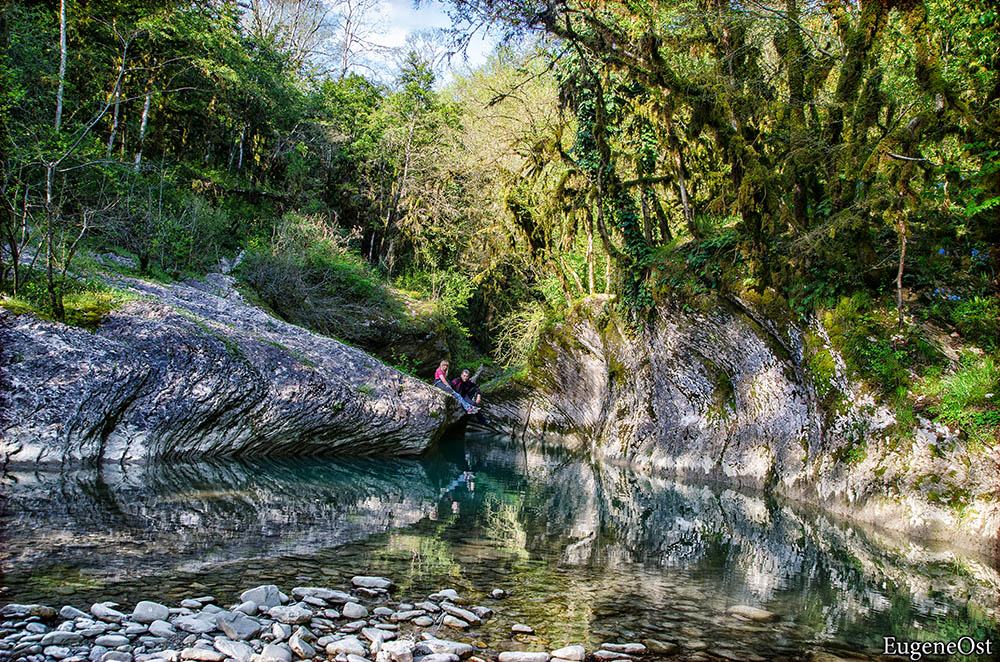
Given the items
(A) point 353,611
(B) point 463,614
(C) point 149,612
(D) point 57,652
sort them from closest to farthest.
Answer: (D) point 57,652 → (C) point 149,612 → (A) point 353,611 → (B) point 463,614

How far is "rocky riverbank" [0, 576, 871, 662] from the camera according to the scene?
10.2ft

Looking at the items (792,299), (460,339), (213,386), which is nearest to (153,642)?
(213,386)

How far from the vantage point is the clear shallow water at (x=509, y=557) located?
416 centimetres

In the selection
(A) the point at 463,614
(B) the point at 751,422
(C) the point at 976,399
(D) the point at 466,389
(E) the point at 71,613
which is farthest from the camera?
(D) the point at 466,389

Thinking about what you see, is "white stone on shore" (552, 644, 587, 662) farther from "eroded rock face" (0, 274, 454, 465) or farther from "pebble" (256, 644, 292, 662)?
"eroded rock face" (0, 274, 454, 465)

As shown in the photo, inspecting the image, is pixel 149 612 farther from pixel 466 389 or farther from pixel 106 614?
pixel 466 389

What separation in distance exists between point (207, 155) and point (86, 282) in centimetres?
1806

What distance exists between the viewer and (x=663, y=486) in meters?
12.8

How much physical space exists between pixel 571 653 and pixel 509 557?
2.29 m

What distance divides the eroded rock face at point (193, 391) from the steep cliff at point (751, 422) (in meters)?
5.72

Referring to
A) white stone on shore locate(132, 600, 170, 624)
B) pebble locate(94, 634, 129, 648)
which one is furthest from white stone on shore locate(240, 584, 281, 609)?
pebble locate(94, 634, 129, 648)

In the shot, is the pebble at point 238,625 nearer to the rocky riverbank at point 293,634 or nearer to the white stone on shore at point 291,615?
the rocky riverbank at point 293,634

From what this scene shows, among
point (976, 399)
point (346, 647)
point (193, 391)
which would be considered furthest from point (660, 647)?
point (193, 391)

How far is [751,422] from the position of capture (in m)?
12.5
